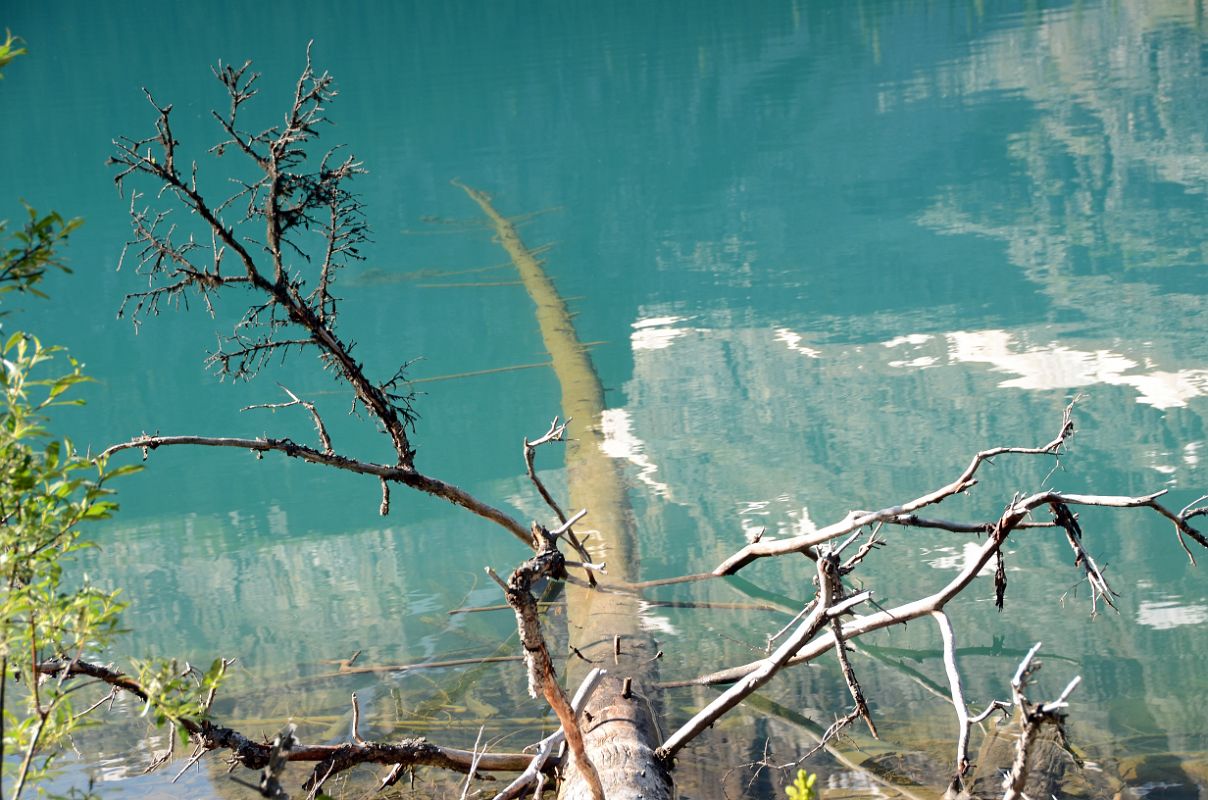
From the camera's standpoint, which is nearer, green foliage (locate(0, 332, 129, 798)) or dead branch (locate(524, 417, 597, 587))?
green foliage (locate(0, 332, 129, 798))

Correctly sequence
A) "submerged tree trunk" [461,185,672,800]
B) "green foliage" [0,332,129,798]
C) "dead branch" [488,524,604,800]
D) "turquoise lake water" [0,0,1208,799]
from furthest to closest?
"turquoise lake water" [0,0,1208,799]
"submerged tree trunk" [461,185,672,800]
"dead branch" [488,524,604,800]
"green foliage" [0,332,129,798]

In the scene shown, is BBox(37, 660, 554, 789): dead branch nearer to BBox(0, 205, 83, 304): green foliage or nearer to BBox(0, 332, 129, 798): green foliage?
BBox(0, 332, 129, 798): green foliage

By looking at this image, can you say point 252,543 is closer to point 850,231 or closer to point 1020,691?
point 1020,691

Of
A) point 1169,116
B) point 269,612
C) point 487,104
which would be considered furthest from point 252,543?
point 487,104

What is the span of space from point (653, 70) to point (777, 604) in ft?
60.2

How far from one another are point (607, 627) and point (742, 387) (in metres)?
3.16

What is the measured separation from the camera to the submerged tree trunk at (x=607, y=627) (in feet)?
9.26

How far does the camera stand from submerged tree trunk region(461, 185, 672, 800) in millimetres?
2822

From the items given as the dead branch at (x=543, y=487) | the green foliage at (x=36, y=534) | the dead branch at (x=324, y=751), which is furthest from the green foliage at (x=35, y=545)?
the dead branch at (x=543, y=487)

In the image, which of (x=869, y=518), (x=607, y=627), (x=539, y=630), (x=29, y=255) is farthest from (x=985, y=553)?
(x=29, y=255)

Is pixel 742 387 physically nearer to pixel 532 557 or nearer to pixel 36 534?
pixel 532 557

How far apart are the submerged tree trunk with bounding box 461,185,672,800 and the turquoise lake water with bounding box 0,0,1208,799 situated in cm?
15

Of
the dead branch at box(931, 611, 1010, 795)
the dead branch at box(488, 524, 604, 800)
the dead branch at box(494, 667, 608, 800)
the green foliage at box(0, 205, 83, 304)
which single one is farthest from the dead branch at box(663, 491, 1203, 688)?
the green foliage at box(0, 205, 83, 304)

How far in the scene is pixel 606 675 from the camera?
11.2ft
